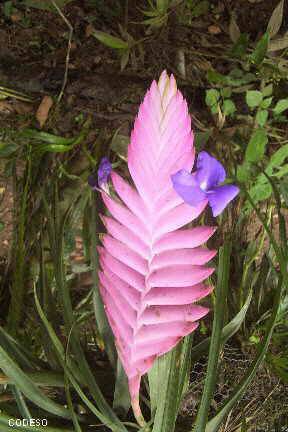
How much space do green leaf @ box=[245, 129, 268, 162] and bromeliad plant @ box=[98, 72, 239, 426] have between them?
24.2 inches

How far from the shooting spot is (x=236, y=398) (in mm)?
999

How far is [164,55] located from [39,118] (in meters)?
0.47

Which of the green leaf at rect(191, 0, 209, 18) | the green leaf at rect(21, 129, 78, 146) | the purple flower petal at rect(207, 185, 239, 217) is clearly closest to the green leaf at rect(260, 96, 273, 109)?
the green leaf at rect(191, 0, 209, 18)

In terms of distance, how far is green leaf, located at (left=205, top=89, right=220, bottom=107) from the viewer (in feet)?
4.90

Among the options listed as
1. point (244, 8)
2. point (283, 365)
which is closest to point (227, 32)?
point (244, 8)

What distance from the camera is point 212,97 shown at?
1.50 metres

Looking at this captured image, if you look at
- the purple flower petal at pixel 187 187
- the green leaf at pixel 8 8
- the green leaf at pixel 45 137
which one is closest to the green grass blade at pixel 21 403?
the purple flower petal at pixel 187 187

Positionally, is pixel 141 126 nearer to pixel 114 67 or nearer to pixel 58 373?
pixel 58 373

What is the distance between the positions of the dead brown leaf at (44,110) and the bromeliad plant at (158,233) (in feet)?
2.83

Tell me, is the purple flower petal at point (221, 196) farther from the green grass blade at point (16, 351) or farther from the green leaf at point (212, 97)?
the green leaf at point (212, 97)

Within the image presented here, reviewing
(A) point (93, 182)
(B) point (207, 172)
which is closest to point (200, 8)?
(A) point (93, 182)

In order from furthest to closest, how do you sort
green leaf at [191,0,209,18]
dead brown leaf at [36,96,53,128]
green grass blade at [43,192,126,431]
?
dead brown leaf at [36,96,53,128] < green leaf at [191,0,209,18] < green grass blade at [43,192,126,431]

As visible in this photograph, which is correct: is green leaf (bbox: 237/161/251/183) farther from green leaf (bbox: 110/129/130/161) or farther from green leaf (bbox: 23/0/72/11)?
green leaf (bbox: 23/0/72/11)

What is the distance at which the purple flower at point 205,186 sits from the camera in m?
0.70
